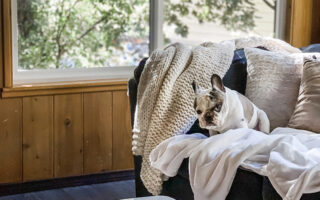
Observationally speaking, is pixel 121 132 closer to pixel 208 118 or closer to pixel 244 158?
pixel 208 118

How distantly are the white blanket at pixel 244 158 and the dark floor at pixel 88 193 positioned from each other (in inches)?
37.2

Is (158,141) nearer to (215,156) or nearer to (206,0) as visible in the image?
(215,156)

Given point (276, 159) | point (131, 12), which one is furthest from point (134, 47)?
point (276, 159)

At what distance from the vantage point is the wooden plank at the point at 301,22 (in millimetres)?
4250

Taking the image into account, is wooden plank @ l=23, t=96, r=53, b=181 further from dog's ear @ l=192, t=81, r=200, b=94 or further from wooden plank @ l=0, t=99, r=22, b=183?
dog's ear @ l=192, t=81, r=200, b=94

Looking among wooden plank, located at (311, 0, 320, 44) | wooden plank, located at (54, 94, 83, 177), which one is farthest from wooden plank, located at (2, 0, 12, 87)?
wooden plank, located at (311, 0, 320, 44)

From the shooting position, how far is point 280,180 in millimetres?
2199

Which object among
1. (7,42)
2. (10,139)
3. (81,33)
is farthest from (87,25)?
(10,139)

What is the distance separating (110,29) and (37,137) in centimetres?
83

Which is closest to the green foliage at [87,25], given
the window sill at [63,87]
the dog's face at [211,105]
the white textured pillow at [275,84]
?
the window sill at [63,87]

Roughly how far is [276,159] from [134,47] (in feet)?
6.32

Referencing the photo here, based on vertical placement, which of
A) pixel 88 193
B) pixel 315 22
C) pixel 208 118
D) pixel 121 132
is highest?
pixel 315 22

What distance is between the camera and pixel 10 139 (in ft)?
11.7

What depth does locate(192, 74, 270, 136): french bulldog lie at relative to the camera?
2.60 meters
